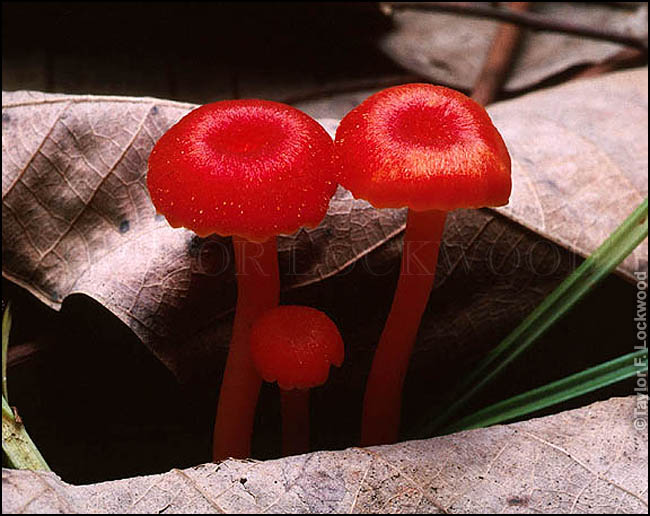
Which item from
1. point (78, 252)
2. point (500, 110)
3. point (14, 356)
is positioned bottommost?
point (14, 356)

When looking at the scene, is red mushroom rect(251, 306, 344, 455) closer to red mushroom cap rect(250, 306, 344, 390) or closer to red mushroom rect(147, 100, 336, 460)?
red mushroom cap rect(250, 306, 344, 390)

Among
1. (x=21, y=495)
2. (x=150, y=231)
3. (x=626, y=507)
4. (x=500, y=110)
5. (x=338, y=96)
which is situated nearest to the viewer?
(x=21, y=495)

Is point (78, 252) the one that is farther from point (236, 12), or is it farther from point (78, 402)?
point (236, 12)

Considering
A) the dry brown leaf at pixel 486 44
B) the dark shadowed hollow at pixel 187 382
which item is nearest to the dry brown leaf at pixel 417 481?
the dark shadowed hollow at pixel 187 382

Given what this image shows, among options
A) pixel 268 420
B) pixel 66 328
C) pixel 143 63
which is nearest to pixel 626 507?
pixel 268 420

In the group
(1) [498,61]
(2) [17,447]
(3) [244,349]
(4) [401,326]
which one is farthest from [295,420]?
(1) [498,61]

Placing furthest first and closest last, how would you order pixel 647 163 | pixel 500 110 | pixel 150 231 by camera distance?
pixel 500 110 → pixel 647 163 → pixel 150 231

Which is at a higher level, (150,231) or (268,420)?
(150,231)
